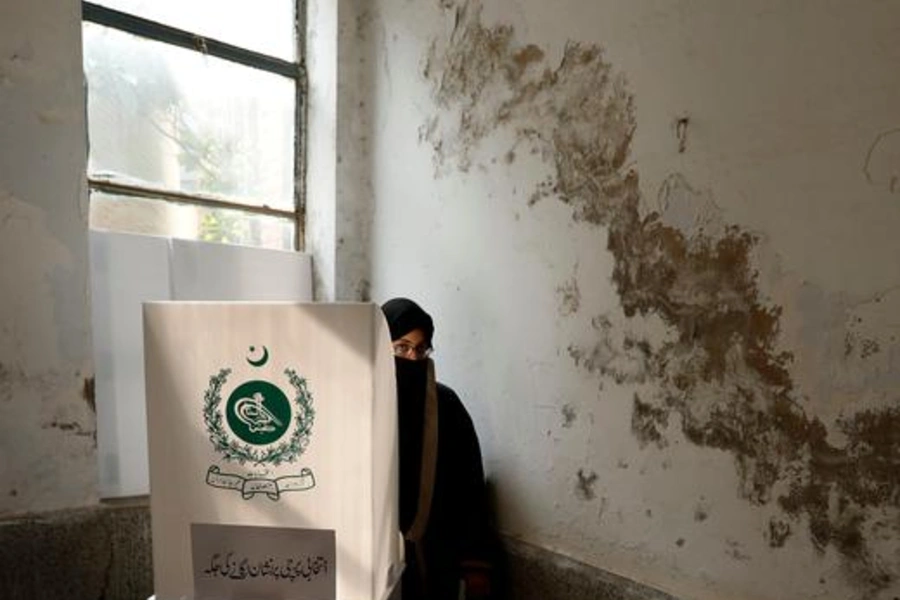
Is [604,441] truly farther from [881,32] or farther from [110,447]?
[110,447]

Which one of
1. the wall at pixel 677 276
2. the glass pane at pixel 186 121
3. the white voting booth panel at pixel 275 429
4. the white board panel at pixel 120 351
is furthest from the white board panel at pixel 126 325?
the white voting booth panel at pixel 275 429

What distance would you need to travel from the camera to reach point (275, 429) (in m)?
0.84

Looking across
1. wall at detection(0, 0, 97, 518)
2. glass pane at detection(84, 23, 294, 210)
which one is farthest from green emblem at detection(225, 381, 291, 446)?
glass pane at detection(84, 23, 294, 210)

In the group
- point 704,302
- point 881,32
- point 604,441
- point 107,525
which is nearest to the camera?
point 881,32

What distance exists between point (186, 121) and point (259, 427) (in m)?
1.42

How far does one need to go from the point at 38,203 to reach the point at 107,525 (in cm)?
87

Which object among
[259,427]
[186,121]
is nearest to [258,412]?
[259,427]

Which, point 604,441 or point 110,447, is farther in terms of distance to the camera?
point 110,447

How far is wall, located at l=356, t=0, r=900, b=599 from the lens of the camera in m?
1.06

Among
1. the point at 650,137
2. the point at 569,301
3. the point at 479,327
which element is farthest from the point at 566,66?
the point at 479,327

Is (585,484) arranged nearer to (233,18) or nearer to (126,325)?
(126,325)

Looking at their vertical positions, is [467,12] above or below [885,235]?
above

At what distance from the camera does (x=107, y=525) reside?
162 centimetres

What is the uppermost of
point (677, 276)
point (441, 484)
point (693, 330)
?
point (677, 276)
